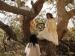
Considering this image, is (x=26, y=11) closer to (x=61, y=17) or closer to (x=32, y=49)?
(x=32, y=49)

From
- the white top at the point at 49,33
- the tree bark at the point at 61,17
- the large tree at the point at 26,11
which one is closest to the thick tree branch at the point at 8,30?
the large tree at the point at 26,11

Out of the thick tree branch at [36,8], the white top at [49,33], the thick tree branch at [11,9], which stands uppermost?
the thick tree branch at [36,8]

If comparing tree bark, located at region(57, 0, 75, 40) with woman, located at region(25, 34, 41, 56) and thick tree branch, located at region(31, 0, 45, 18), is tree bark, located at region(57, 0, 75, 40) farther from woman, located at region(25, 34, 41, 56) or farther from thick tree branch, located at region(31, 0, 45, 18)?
woman, located at region(25, 34, 41, 56)

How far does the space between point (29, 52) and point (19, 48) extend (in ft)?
9.48

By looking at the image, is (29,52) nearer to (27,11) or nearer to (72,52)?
(27,11)

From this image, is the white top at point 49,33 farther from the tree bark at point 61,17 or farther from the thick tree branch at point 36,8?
the tree bark at point 61,17

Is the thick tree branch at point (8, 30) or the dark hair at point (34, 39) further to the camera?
the thick tree branch at point (8, 30)

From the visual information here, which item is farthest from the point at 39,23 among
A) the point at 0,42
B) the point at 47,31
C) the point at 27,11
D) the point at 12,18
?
the point at 47,31

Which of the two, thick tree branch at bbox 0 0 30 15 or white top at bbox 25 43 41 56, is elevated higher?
thick tree branch at bbox 0 0 30 15

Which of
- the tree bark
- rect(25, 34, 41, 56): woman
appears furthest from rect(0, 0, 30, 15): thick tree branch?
the tree bark

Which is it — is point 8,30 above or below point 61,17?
below

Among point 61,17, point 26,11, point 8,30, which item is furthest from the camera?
point 61,17

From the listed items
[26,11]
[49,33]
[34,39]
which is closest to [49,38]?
[49,33]

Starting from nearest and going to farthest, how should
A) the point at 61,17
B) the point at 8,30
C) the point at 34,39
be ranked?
the point at 34,39
the point at 8,30
the point at 61,17
